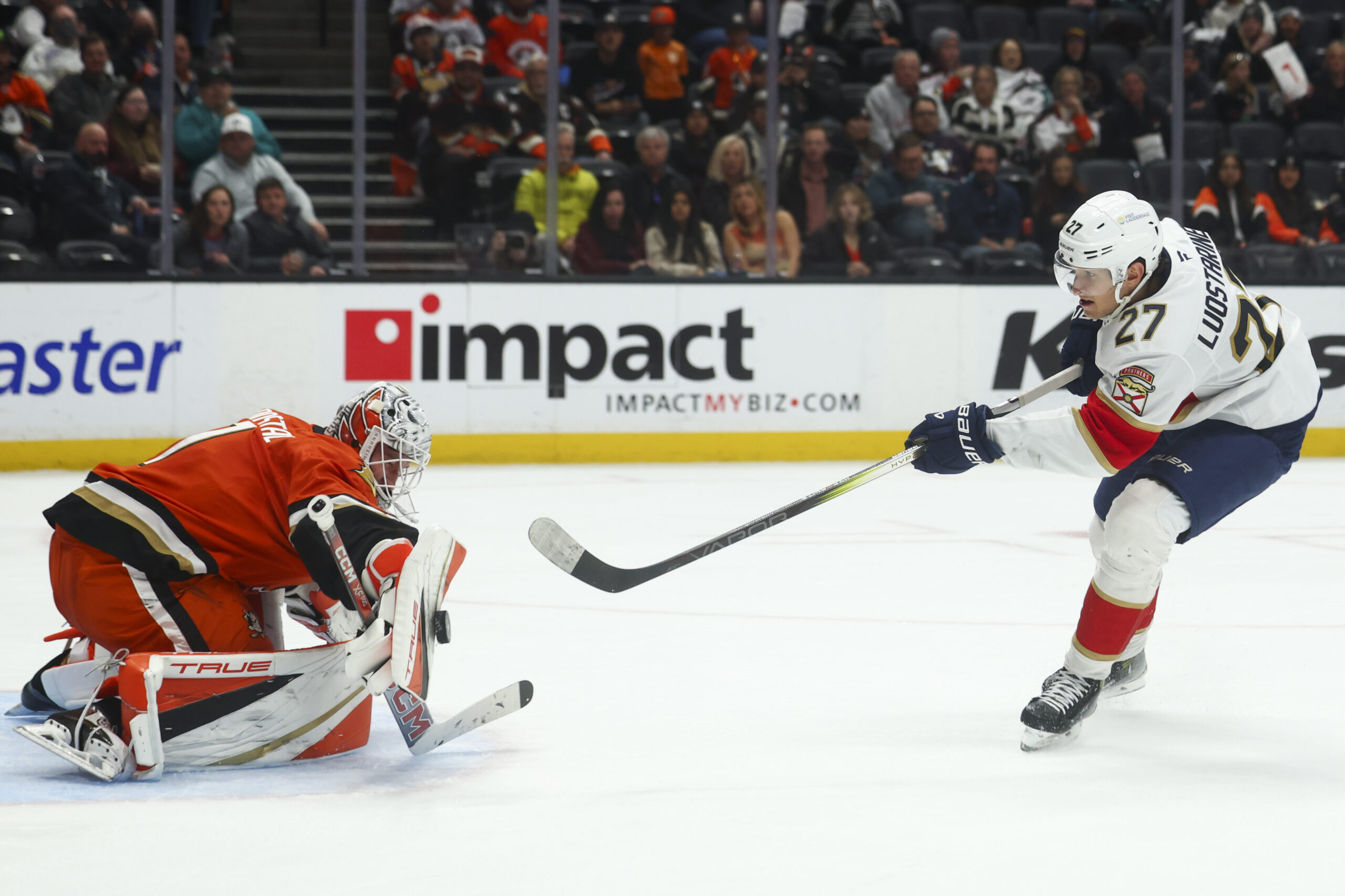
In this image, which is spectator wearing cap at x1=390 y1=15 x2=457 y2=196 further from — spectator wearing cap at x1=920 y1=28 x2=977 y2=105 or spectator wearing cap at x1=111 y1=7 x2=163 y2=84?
spectator wearing cap at x1=920 y1=28 x2=977 y2=105

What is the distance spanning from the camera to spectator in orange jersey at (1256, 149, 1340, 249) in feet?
27.4

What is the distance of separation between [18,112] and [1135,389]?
19.7 feet

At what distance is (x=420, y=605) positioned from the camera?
225 centimetres

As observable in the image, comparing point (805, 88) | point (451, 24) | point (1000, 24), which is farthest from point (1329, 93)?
point (451, 24)

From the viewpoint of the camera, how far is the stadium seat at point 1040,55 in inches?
344

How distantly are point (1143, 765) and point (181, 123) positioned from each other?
581 cm

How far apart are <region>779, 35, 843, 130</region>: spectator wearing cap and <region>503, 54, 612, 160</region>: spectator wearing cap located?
96 cm

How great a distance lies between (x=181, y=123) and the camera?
7.13 metres

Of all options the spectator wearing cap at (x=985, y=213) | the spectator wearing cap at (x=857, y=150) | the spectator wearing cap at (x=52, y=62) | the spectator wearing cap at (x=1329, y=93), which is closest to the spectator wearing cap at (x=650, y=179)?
the spectator wearing cap at (x=857, y=150)

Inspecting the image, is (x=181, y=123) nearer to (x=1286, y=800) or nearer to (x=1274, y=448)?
(x=1274, y=448)

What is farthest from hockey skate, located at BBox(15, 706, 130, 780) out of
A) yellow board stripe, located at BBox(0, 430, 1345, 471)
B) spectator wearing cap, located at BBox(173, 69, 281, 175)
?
spectator wearing cap, located at BBox(173, 69, 281, 175)

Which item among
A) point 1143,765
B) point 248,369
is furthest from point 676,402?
point 1143,765

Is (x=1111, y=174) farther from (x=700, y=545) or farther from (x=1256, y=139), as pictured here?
(x=700, y=545)

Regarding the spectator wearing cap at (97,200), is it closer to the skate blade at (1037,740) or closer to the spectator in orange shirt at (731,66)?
the spectator in orange shirt at (731,66)
